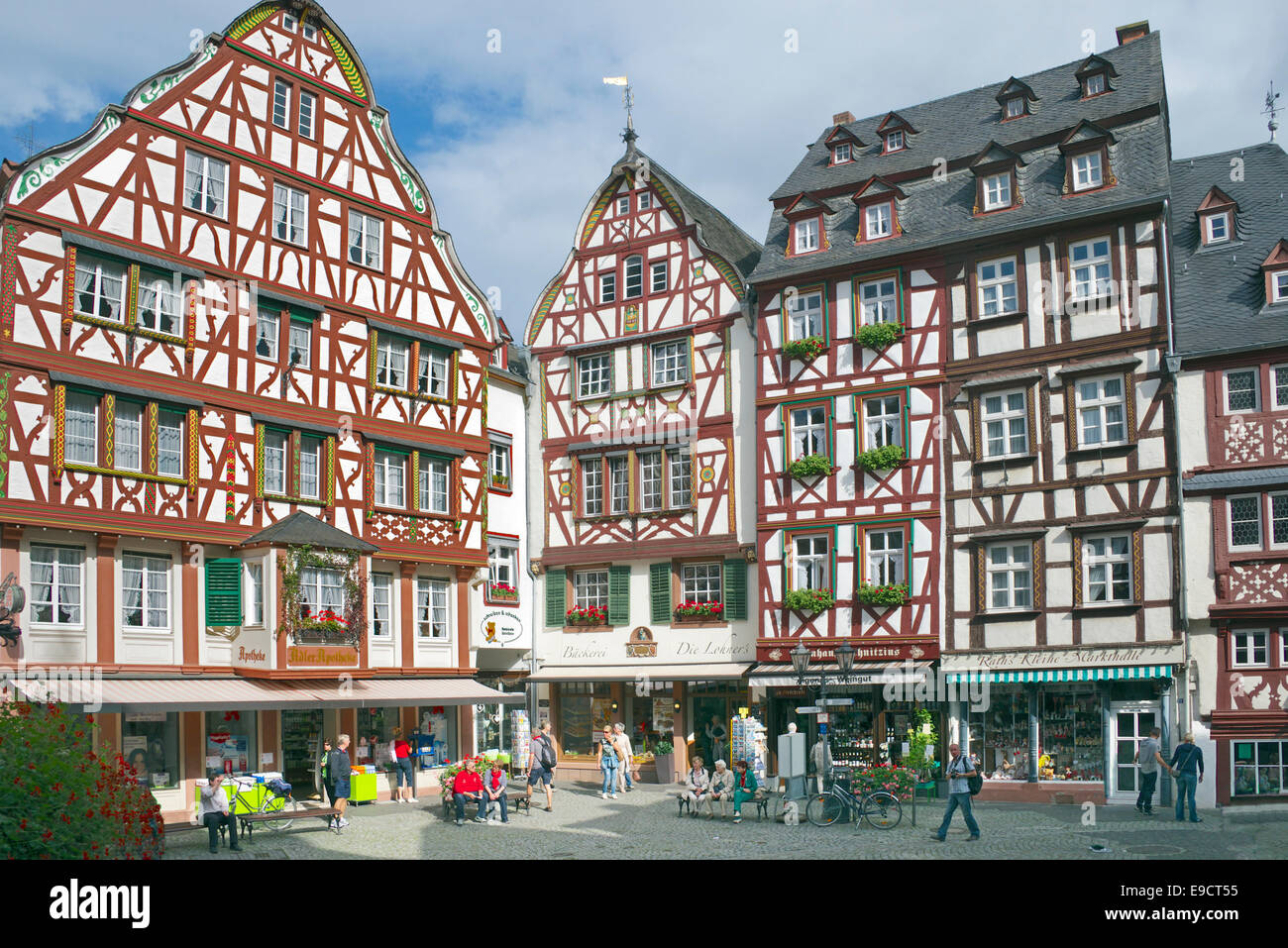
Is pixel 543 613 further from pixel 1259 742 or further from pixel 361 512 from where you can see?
pixel 1259 742

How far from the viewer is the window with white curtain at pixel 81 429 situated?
884 inches

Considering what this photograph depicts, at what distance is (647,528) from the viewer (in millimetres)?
32875

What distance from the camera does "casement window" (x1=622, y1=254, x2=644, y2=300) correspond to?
111 feet

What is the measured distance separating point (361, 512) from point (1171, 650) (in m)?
16.6

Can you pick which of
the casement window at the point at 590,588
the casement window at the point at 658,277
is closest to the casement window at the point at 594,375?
the casement window at the point at 658,277

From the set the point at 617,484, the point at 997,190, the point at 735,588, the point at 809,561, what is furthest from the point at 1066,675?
the point at 617,484

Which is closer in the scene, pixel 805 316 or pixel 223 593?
pixel 223 593

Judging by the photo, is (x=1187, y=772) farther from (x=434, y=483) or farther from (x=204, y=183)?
(x=204, y=183)

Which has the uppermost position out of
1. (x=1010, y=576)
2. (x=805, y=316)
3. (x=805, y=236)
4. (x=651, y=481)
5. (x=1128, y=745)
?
(x=805, y=236)

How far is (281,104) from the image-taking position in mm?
27047

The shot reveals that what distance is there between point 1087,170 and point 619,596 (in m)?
15.0

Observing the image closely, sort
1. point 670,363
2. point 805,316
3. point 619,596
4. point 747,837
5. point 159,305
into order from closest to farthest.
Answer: point 747,837, point 159,305, point 805,316, point 670,363, point 619,596

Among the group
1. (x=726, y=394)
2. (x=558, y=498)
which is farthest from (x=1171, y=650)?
(x=558, y=498)
